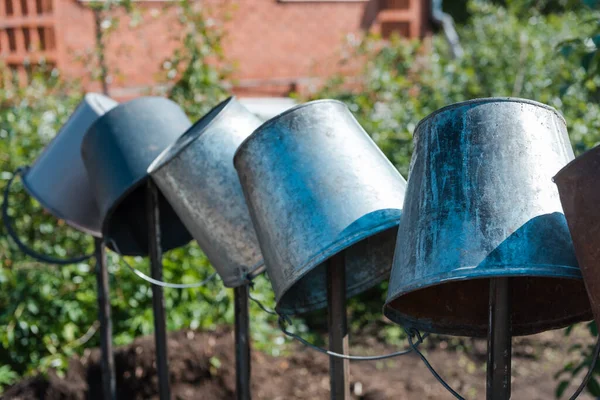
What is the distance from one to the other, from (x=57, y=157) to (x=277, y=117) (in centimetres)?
121

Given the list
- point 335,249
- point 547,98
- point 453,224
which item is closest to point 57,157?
point 335,249

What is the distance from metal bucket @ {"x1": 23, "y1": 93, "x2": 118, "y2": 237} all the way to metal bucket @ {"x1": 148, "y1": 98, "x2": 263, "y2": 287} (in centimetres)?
69

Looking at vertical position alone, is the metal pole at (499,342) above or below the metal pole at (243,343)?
above

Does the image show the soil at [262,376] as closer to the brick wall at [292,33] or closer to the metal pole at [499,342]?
the metal pole at [499,342]

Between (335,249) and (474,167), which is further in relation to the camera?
(335,249)

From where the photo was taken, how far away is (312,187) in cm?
189

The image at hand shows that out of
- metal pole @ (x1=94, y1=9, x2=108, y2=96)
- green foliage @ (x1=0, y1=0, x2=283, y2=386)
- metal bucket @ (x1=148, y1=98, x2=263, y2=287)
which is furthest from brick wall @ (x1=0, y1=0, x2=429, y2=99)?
metal bucket @ (x1=148, y1=98, x2=263, y2=287)

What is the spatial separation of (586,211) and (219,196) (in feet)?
3.64

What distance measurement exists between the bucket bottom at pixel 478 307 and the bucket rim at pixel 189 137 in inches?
27.8

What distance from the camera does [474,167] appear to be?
1.53 meters

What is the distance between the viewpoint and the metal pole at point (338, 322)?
205cm

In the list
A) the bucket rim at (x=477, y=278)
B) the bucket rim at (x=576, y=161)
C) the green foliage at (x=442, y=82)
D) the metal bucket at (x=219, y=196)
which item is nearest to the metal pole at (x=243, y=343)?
the metal bucket at (x=219, y=196)

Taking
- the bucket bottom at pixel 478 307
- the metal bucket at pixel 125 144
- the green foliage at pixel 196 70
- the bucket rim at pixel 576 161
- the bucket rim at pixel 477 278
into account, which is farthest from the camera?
the green foliage at pixel 196 70

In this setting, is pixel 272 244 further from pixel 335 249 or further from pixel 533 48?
pixel 533 48
